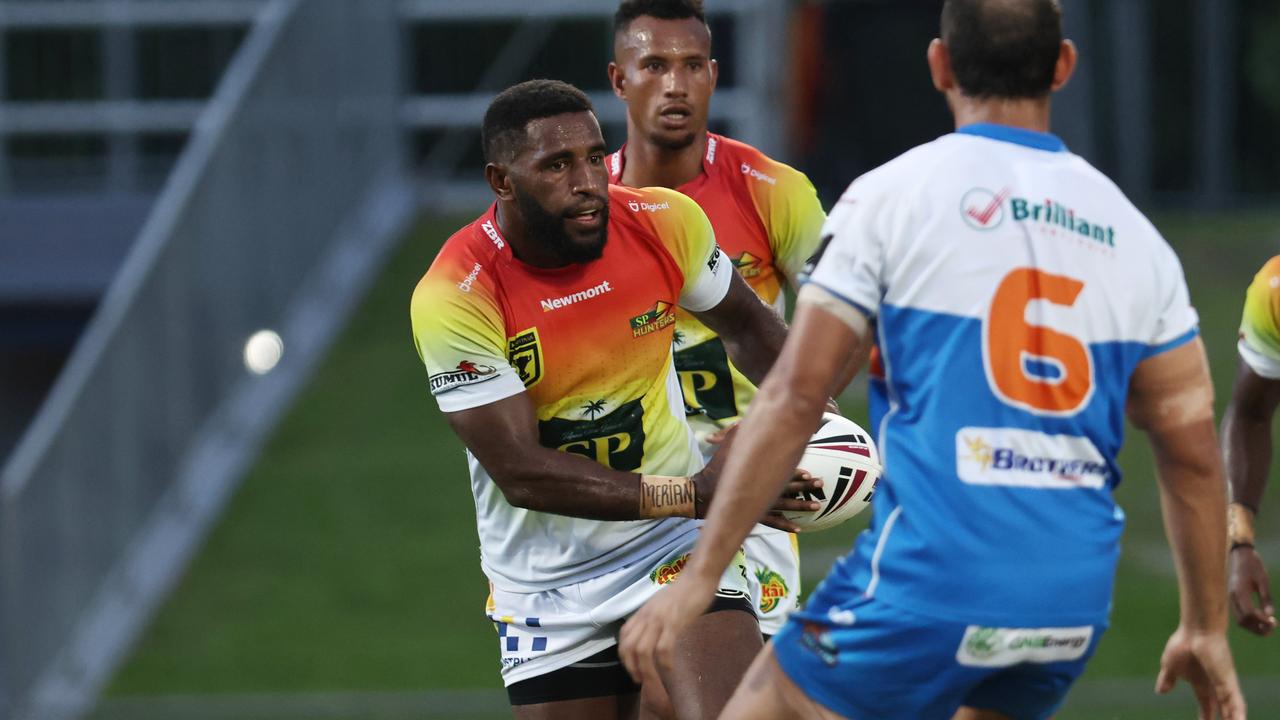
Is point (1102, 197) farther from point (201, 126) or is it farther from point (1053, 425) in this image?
point (201, 126)

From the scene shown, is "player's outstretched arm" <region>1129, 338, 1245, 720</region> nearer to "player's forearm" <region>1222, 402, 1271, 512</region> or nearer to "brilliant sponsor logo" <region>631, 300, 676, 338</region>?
"brilliant sponsor logo" <region>631, 300, 676, 338</region>

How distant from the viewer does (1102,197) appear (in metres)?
3.98

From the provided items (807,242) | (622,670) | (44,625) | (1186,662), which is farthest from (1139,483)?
(1186,662)

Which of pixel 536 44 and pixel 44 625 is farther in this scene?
pixel 536 44

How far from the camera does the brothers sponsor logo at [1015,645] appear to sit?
3900mm

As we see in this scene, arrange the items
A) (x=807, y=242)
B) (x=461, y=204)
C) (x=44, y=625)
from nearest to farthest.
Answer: (x=807, y=242) < (x=44, y=625) < (x=461, y=204)

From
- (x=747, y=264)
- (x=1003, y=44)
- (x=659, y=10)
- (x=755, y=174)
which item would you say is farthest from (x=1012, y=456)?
(x=659, y=10)

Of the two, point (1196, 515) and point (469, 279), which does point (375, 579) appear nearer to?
point (469, 279)

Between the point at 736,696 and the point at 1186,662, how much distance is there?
3.31ft

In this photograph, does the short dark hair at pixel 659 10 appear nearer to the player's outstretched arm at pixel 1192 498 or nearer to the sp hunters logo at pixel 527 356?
the sp hunters logo at pixel 527 356

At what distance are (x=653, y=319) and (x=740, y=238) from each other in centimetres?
106

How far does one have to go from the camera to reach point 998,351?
3842mm

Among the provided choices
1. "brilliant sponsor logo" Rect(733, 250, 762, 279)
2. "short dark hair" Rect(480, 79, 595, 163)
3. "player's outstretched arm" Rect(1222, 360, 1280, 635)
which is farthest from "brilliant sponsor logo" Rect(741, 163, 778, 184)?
"player's outstretched arm" Rect(1222, 360, 1280, 635)

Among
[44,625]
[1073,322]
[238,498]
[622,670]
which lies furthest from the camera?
[238,498]
